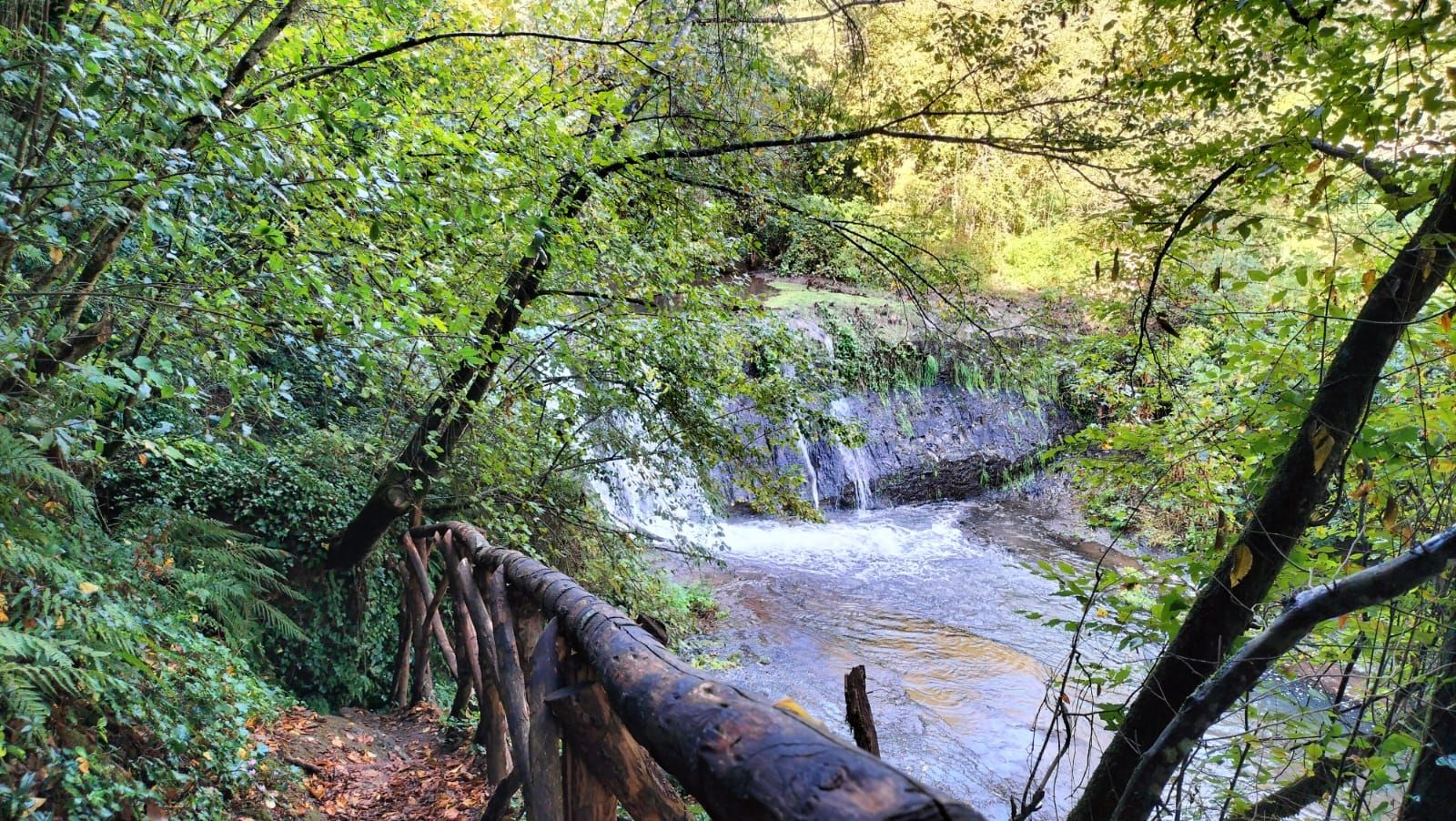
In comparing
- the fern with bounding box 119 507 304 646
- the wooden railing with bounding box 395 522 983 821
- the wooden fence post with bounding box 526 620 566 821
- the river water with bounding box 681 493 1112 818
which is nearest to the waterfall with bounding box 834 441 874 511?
the river water with bounding box 681 493 1112 818

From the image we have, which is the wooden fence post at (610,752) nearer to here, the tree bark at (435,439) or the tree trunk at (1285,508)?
the tree trunk at (1285,508)

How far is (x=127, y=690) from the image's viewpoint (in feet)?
10.5

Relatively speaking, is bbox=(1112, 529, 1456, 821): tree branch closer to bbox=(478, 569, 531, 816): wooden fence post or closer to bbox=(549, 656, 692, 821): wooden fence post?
bbox=(549, 656, 692, 821): wooden fence post

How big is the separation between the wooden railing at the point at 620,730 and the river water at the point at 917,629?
336cm

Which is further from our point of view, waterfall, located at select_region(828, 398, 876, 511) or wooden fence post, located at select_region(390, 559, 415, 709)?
waterfall, located at select_region(828, 398, 876, 511)

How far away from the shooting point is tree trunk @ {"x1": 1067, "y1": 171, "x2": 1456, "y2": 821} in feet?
8.67

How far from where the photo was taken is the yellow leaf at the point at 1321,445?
2.68m

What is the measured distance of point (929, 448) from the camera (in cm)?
1515

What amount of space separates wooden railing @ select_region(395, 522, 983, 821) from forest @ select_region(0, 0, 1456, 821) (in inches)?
0.4

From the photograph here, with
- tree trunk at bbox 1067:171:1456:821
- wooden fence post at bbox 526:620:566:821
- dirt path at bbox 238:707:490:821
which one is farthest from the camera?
dirt path at bbox 238:707:490:821

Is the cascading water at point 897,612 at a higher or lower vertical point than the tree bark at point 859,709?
lower

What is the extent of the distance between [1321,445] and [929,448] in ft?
41.4

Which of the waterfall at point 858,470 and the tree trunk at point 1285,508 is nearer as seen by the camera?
the tree trunk at point 1285,508

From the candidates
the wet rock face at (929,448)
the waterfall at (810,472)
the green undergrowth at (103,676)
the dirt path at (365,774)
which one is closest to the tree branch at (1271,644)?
the dirt path at (365,774)
